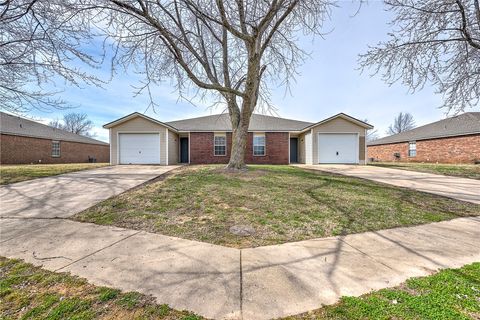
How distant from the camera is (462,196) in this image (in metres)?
6.83

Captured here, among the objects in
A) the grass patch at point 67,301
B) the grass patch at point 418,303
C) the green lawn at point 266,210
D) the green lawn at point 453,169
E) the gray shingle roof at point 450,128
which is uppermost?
the gray shingle roof at point 450,128

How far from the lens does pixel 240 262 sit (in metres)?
2.88

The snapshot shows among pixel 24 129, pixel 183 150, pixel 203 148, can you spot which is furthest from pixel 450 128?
pixel 24 129

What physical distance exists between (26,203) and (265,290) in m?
6.64

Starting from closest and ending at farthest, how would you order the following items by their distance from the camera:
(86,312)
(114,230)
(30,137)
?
(86,312), (114,230), (30,137)

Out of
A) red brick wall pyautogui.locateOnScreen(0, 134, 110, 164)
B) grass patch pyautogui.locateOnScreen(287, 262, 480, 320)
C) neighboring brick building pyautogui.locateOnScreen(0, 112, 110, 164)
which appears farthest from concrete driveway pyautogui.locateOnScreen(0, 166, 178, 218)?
red brick wall pyautogui.locateOnScreen(0, 134, 110, 164)

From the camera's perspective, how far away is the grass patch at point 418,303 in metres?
1.95

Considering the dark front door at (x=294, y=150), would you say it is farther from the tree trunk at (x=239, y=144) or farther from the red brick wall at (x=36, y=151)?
the red brick wall at (x=36, y=151)

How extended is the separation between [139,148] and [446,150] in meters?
26.3

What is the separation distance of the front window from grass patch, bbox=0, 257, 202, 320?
94.1 feet

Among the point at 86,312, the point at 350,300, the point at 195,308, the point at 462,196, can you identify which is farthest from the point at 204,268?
the point at 462,196

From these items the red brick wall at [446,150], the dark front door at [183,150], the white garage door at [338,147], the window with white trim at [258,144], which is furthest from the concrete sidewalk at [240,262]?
the red brick wall at [446,150]

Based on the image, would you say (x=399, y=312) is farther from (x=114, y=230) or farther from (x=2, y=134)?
(x=2, y=134)

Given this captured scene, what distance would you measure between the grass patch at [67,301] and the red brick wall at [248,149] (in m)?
15.1
